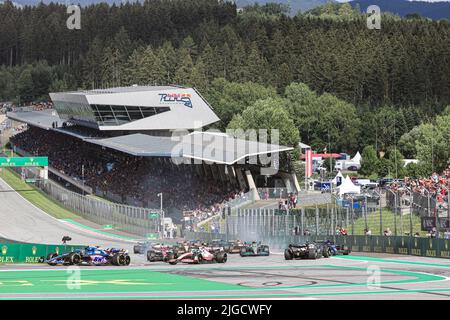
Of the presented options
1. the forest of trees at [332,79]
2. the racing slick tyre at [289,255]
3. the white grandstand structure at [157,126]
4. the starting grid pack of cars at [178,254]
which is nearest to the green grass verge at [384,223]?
the starting grid pack of cars at [178,254]

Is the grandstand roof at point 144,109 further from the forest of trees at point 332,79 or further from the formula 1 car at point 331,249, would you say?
the formula 1 car at point 331,249

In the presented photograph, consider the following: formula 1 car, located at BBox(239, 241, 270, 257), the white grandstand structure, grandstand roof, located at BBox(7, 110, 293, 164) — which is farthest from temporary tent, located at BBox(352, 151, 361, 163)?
formula 1 car, located at BBox(239, 241, 270, 257)

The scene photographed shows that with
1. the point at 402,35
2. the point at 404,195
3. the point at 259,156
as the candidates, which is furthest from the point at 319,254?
the point at 402,35

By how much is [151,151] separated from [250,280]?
220 feet

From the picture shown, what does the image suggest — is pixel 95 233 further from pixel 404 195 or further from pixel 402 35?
pixel 402 35

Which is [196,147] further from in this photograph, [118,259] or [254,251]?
[118,259]

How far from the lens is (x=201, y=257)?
49.0 m

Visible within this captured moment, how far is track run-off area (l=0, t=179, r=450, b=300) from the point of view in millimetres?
29016

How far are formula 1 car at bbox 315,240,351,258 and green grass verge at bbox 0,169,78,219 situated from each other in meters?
48.2

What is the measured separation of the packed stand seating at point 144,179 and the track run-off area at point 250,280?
4057cm

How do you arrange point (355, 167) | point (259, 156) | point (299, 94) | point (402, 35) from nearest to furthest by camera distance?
point (259, 156), point (355, 167), point (299, 94), point (402, 35)

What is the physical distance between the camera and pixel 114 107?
123m

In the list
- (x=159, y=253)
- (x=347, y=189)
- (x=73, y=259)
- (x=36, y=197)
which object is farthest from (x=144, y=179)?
(x=73, y=259)

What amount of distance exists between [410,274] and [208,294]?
36.3ft
